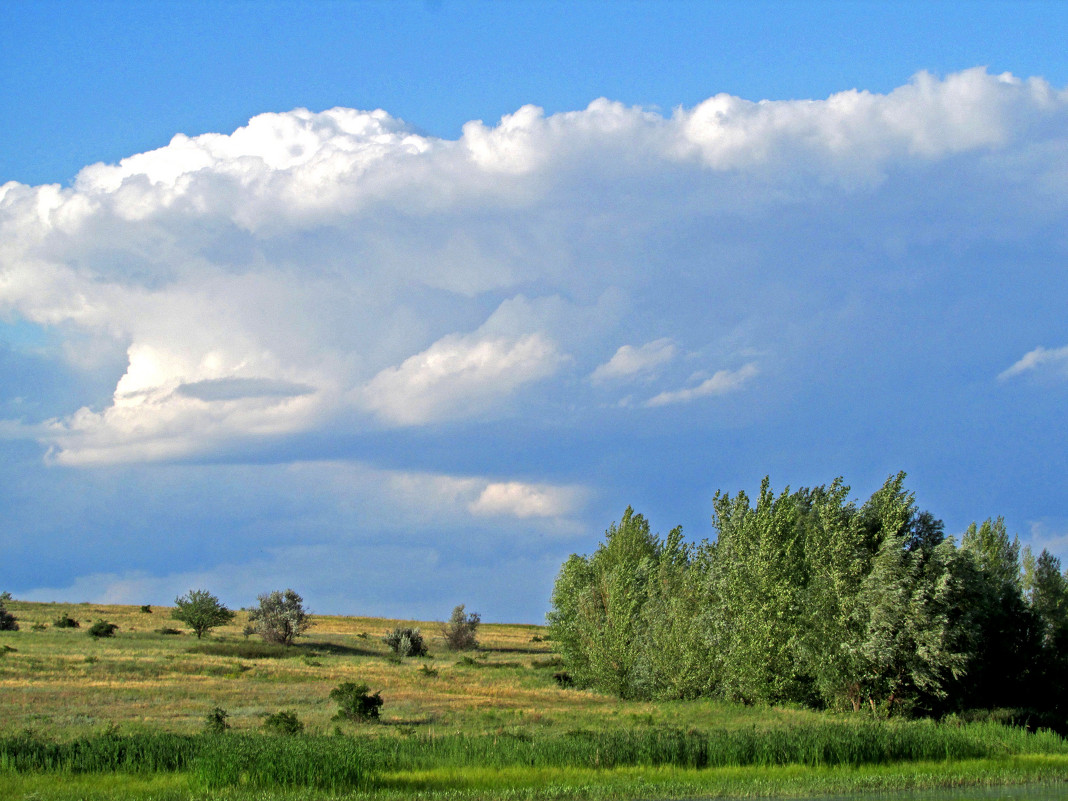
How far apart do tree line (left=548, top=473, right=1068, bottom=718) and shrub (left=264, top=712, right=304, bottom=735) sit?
982 inches

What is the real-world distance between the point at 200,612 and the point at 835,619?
68.8 meters

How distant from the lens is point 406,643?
9200cm

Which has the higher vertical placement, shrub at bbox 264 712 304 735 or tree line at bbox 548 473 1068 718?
tree line at bbox 548 473 1068 718

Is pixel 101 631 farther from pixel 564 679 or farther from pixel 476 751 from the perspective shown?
pixel 476 751

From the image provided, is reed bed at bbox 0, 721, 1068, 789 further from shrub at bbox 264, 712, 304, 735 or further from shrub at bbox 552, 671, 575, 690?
shrub at bbox 552, 671, 575, 690

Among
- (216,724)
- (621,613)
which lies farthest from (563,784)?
(621,613)

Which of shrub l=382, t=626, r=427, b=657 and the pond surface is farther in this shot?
shrub l=382, t=626, r=427, b=657

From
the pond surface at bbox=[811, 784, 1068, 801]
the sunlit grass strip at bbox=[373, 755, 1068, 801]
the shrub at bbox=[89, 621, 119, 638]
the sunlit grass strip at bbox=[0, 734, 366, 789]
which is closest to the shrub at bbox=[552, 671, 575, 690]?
the sunlit grass strip at bbox=[373, 755, 1068, 801]

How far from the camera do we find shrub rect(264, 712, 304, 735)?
38.7 meters

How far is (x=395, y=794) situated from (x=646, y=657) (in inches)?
1460

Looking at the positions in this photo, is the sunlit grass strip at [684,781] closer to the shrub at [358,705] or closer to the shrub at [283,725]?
the shrub at [283,725]

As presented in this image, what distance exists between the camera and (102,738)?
31812 mm

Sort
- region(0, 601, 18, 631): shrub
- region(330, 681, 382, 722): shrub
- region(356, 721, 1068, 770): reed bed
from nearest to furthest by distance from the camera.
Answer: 1. region(356, 721, 1068, 770): reed bed
2. region(330, 681, 382, 722): shrub
3. region(0, 601, 18, 631): shrub

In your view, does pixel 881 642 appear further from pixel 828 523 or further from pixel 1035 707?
pixel 1035 707
